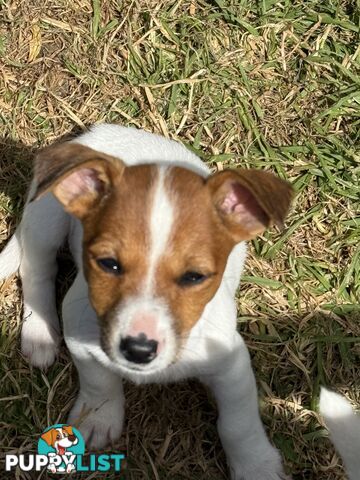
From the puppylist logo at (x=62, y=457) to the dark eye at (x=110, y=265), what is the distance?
2119 millimetres

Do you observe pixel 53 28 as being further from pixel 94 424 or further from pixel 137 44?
pixel 94 424

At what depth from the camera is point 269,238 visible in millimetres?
7160

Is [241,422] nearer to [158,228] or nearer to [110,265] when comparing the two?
[110,265]

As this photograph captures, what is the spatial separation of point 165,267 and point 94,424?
227 cm

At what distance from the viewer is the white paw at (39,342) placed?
22.0 feet

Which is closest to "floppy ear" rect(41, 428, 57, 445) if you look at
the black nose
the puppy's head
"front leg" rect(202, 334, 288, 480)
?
"front leg" rect(202, 334, 288, 480)

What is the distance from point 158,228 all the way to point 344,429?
175 cm

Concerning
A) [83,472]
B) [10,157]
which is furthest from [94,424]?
[10,157]

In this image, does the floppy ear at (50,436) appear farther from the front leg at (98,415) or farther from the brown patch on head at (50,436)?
the front leg at (98,415)

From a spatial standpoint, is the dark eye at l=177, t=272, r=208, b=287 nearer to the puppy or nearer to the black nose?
the black nose

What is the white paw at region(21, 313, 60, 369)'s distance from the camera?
264 inches

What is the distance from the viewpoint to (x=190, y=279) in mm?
4785

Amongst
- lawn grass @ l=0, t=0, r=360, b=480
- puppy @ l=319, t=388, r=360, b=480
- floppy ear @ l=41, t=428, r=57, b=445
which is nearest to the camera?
puppy @ l=319, t=388, r=360, b=480

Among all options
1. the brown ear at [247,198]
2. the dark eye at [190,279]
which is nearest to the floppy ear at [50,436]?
the dark eye at [190,279]
